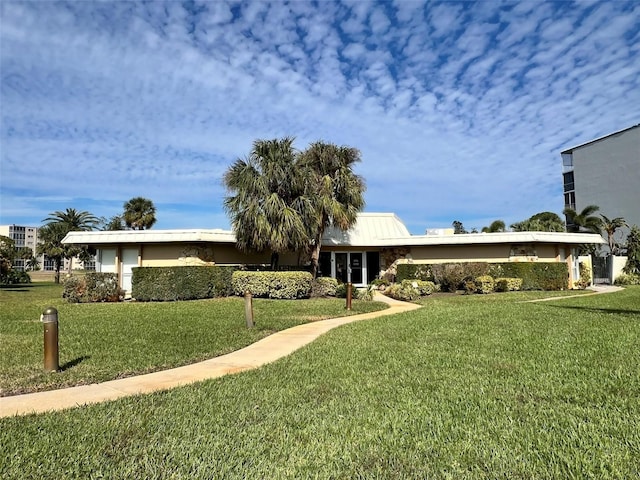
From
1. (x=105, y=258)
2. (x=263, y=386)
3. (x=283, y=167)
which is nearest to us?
(x=263, y=386)

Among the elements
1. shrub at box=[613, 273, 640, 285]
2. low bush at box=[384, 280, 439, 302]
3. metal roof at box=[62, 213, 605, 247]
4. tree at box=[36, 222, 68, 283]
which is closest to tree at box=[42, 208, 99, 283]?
tree at box=[36, 222, 68, 283]

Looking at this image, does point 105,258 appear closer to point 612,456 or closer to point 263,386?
point 263,386

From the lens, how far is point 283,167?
18.6 meters

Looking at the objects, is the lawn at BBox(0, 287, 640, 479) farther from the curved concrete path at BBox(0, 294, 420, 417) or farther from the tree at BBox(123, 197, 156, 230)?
the tree at BBox(123, 197, 156, 230)

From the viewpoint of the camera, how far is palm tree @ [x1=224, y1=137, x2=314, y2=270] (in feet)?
58.7

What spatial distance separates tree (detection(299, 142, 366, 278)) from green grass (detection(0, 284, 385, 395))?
193 inches

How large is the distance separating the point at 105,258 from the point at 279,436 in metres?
20.1

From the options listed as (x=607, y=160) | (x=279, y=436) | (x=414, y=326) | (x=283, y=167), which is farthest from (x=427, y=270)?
(x=607, y=160)

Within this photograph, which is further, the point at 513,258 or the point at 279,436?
the point at 513,258

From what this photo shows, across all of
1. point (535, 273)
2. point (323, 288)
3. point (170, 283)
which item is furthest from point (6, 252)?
point (535, 273)

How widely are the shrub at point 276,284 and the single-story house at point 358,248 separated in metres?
2.62

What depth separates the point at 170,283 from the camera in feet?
58.9

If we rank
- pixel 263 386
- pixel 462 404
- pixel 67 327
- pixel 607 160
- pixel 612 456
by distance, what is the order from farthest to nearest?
1. pixel 607 160
2. pixel 67 327
3. pixel 263 386
4. pixel 462 404
5. pixel 612 456

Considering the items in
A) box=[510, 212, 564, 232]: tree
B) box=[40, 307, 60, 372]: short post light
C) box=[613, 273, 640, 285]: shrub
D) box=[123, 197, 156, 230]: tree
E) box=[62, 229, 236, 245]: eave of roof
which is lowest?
box=[613, 273, 640, 285]: shrub
